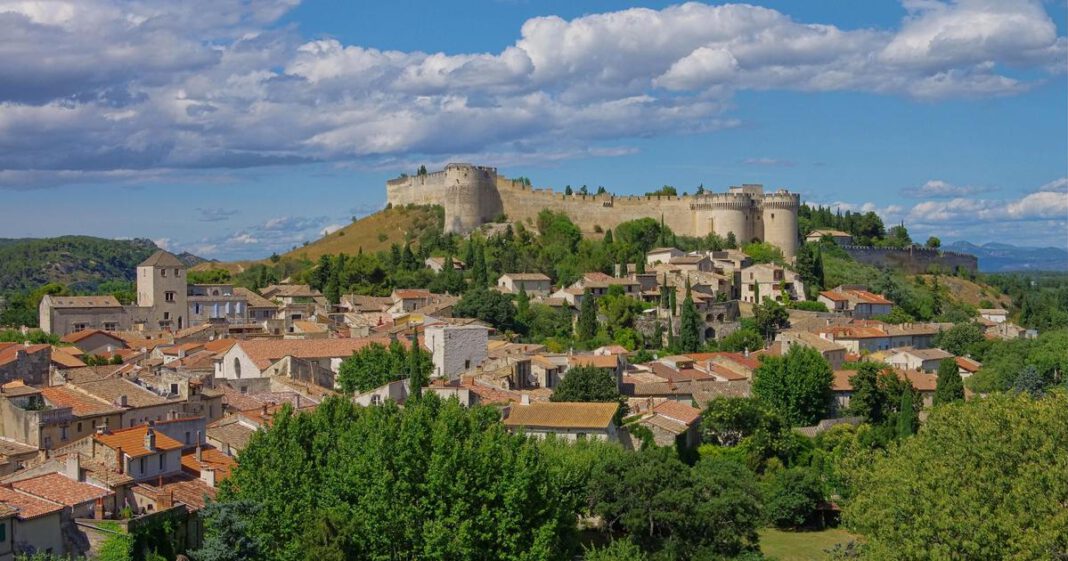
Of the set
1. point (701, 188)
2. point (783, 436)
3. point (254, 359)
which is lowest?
point (783, 436)

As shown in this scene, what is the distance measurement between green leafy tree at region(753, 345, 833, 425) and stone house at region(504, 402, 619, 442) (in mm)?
11722

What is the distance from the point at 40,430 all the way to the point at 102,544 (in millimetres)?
6670

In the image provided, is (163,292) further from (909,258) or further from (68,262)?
(68,262)

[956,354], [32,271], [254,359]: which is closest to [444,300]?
[254,359]

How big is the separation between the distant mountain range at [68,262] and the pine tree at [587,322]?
9585cm

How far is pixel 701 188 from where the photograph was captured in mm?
100375

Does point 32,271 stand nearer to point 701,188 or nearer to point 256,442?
point 701,188

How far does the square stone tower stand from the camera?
66500 millimetres

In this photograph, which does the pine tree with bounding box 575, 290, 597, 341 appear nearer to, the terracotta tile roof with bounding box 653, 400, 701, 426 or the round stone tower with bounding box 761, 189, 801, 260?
the terracotta tile roof with bounding box 653, 400, 701, 426

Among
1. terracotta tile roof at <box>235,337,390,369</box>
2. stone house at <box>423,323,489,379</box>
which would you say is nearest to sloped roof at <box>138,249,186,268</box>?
terracotta tile roof at <box>235,337,390,369</box>

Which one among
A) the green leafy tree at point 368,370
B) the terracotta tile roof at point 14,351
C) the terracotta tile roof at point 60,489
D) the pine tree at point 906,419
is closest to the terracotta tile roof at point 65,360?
the terracotta tile roof at point 14,351

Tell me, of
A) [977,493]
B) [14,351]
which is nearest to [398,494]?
[977,493]

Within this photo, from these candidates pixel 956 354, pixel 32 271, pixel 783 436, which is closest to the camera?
pixel 783 436

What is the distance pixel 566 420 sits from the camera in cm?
3906
